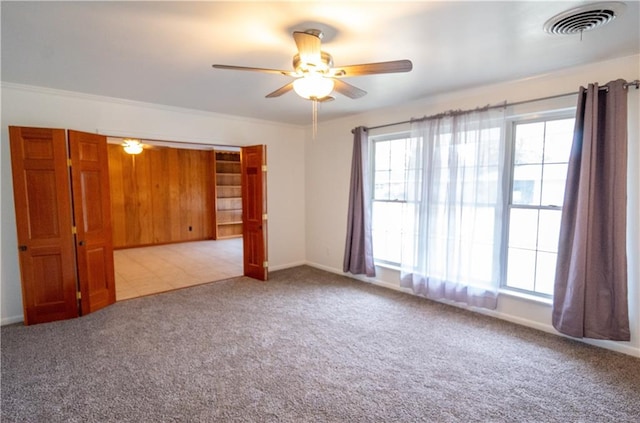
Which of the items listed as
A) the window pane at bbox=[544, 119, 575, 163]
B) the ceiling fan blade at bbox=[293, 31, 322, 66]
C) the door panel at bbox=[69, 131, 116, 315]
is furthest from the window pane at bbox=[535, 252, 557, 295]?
the door panel at bbox=[69, 131, 116, 315]

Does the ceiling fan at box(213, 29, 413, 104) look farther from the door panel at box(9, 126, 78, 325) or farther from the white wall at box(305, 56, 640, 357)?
the door panel at box(9, 126, 78, 325)

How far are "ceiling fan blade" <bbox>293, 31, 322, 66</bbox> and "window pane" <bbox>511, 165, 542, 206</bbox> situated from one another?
8.47ft

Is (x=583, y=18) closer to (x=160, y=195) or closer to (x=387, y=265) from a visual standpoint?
(x=387, y=265)

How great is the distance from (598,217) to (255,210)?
4.16 metres

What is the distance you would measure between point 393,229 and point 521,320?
1.90m

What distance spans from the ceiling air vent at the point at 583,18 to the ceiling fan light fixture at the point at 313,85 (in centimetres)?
155

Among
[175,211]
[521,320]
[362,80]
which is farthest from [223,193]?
[521,320]

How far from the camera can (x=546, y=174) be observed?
10.5 feet

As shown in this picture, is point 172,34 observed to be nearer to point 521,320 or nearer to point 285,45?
point 285,45

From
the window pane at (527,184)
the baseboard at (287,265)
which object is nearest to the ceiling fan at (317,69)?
the window pane at (527,184)

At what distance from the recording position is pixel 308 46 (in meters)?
1.93

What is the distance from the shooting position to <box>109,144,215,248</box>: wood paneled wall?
747 cm

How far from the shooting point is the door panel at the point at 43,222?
3213mm

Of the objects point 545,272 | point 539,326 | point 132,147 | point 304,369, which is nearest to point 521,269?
point 545,272
